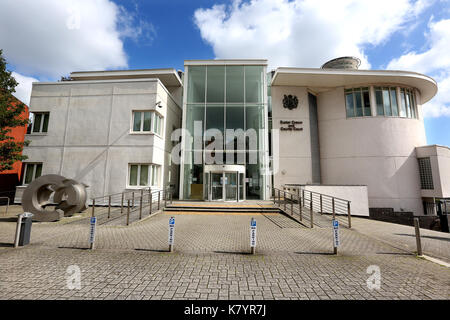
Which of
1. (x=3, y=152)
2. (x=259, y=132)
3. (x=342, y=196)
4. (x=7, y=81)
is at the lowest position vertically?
(x=342, y=196)

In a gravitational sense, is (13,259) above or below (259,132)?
below

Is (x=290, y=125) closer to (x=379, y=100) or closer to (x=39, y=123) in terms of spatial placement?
(x=379, y=100)

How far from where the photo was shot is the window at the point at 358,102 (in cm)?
1820

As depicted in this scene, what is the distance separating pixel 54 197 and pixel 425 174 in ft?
87.0

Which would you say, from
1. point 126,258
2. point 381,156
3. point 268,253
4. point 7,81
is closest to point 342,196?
point 381,156

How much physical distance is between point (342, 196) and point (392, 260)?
31.0ft

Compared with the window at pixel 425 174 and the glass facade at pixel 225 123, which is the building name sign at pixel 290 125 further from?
the window at pixel 425 174

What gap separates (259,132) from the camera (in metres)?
17.1

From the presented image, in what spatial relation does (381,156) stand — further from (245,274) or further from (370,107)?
(245,274)

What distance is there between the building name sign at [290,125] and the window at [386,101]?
23.3ft

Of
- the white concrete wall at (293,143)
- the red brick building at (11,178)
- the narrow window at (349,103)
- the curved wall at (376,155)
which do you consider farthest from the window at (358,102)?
the red brick building at (11,178)

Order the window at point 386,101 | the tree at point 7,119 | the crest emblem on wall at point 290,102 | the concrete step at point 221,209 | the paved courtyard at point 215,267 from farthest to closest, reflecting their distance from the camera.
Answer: the crest emblem on wall at point 290,102, the window at point 386,101, the tree at point 7,119, the concrete step at point 221,209, the paved courtyard at point 215,267
